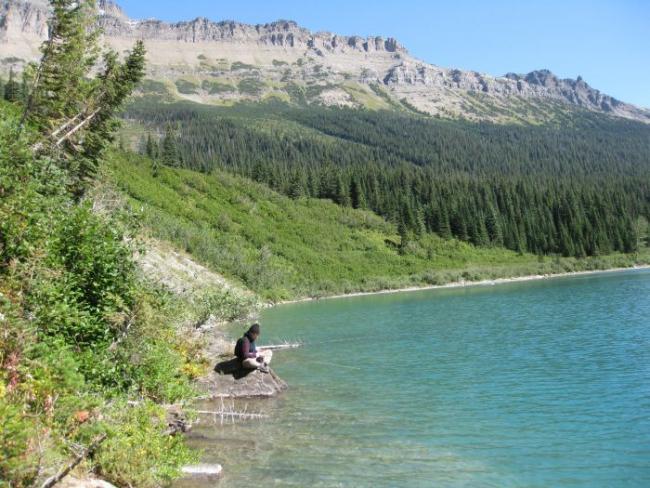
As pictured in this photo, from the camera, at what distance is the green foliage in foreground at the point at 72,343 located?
32.3ft

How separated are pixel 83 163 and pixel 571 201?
495ft

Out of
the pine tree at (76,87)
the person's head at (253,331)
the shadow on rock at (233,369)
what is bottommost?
the shadow on rock at (233,369)

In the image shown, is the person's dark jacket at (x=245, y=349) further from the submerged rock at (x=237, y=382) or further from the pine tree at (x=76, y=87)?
the pine tree at (x=76, y=87)

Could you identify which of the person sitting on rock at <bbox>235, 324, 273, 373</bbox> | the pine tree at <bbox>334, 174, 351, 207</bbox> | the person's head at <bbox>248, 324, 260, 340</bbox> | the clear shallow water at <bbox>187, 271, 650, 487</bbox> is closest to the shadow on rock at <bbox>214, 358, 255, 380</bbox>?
the person sitting on rock at <bbox>235, 324, 273, 373</bbox>

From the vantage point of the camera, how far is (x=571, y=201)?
159m

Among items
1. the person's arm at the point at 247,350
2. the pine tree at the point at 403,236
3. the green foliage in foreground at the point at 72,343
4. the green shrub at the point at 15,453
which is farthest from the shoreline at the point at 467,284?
the green shrub at the point at 15,453

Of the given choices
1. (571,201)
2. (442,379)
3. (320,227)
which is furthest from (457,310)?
(571,201)

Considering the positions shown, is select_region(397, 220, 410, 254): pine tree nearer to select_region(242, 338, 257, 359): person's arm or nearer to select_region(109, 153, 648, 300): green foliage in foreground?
select_region(109, 153, 648, 300): green foliage in foreground

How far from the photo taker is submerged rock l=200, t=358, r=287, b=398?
21.8 metres

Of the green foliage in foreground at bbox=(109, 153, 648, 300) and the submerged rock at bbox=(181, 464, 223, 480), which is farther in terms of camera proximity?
the green foliage in foreground at bbox=(109, 153, 648, 300)

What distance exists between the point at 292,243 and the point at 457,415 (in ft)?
282

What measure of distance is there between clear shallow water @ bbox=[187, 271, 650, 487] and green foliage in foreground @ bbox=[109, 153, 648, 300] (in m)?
47.0

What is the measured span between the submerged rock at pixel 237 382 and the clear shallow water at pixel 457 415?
3.21ft

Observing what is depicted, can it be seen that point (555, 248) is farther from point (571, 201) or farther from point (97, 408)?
point (97, 408)
